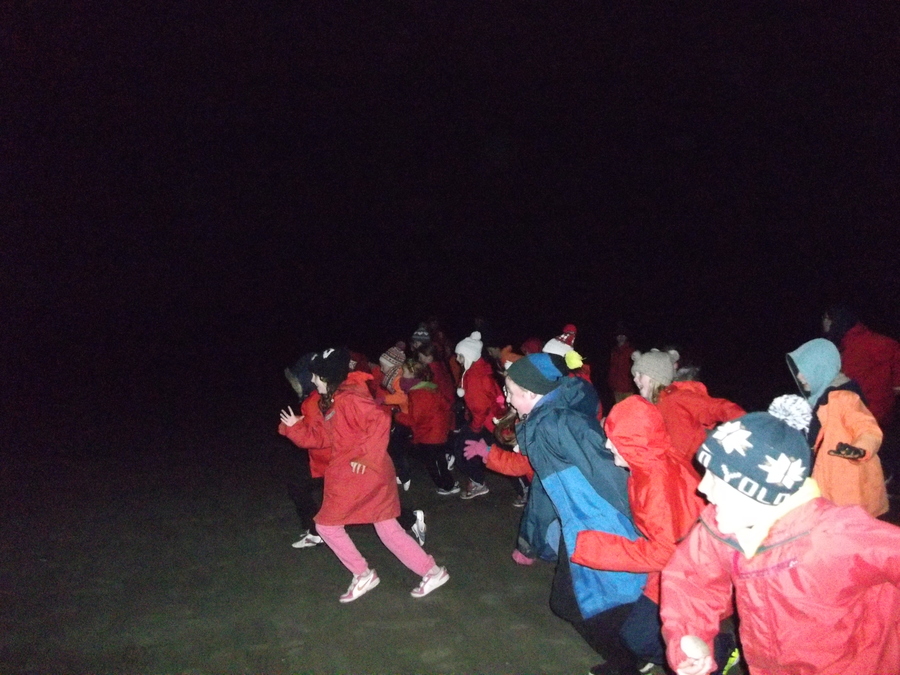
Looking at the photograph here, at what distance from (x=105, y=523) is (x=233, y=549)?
1748 mm

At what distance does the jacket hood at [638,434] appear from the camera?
2721mm

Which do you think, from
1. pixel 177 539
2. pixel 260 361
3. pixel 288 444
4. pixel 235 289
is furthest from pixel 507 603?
pixel 235 289

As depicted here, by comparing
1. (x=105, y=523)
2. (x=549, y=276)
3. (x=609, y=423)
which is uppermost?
(x=609, y=423)

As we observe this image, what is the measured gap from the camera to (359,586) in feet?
15.1

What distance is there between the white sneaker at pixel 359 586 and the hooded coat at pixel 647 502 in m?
2.38

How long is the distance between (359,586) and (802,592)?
3.28 meters

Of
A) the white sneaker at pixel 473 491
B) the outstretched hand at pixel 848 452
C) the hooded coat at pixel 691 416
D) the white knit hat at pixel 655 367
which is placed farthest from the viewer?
the white sneaker at pixel 473 491

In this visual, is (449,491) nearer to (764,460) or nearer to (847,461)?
(847,461)

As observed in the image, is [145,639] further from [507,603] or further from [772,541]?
[772,541]

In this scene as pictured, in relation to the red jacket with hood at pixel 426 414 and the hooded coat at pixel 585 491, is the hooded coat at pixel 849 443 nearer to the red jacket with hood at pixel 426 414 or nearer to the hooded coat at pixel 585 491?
the hooded coat at pixel 585 491

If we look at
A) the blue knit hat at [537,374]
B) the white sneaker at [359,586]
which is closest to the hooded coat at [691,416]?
the blue knit hat at [537,374]

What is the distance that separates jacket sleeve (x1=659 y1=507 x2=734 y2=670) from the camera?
2244mm

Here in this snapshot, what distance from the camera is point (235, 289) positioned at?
5094cm

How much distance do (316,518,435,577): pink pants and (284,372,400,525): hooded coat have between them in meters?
0.11
